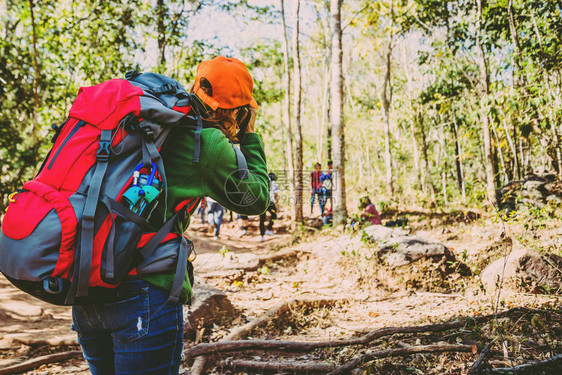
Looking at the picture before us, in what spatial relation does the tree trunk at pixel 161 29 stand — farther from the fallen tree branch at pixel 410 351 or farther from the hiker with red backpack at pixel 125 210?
the hiker with red backpack at pixel 125 210

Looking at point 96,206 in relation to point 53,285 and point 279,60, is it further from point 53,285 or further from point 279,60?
point 279,60

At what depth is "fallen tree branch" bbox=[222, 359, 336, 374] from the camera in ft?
8.94

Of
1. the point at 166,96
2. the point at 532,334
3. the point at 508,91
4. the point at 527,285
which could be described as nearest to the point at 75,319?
the point at 166,96

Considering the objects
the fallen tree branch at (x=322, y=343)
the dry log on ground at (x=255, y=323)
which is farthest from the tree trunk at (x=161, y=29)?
the fallen tree branch at (x=322, y=343)

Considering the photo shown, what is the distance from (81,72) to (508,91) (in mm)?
10069

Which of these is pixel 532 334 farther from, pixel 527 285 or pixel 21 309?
pixel 21 309

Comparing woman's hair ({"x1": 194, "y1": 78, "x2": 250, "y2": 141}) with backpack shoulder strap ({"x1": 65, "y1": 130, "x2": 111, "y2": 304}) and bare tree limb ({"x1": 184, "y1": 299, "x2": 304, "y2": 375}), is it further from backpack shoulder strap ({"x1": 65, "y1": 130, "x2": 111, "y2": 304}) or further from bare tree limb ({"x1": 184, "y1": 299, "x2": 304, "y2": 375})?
bare tree limb ({"x1": 184, "y1": 299, "x2": 304, "y2": 375})

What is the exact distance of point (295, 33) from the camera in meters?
10.7

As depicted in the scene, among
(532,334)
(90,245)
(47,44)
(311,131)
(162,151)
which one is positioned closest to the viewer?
(90,245)

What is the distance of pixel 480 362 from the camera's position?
7.70 feet

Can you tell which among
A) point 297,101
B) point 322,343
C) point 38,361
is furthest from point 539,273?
point 297,101

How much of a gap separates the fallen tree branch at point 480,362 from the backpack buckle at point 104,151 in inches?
91.4

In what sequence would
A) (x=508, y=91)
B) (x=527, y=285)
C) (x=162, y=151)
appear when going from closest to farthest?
1. (x=162, y=151)
2. (x=527, y=285)
3. (x=508, y=91)

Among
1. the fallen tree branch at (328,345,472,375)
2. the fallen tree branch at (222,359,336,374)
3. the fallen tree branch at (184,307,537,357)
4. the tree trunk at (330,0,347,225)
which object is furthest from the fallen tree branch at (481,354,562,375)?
the tree trunk at (330,0,347,225)
